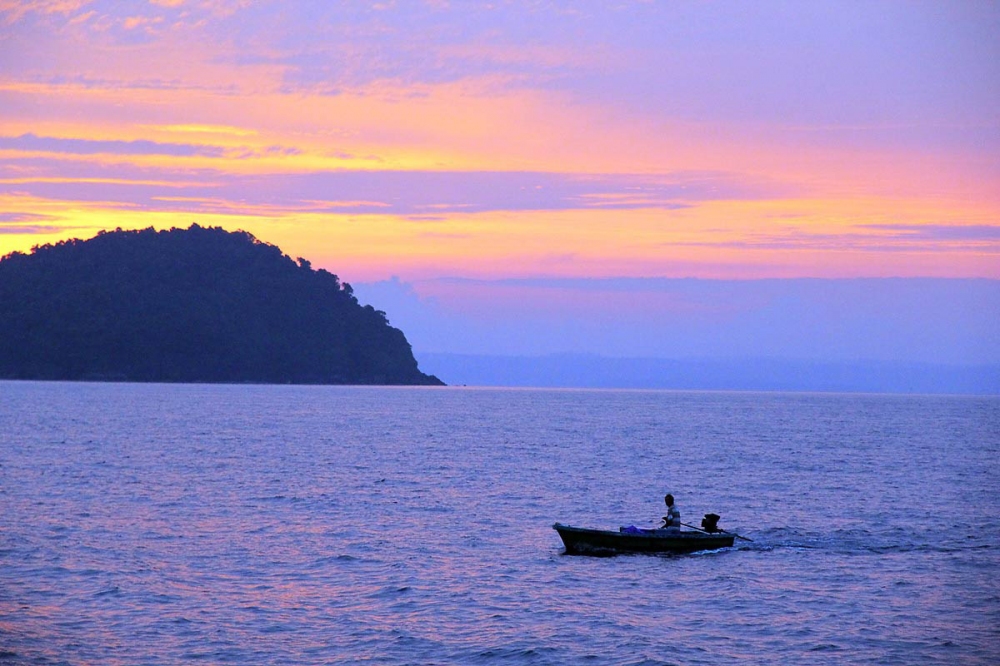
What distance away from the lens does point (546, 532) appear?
134 feet

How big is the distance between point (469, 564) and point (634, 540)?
5908 mm

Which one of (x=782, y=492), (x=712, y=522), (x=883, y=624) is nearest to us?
(x=883, y=624)

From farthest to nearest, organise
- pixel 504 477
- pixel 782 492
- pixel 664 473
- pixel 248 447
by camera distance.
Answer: pixel 248 447
pixel 664 473
pixel 504 477
pixel 782 492

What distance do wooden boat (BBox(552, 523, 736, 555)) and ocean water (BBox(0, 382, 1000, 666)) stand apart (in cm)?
56

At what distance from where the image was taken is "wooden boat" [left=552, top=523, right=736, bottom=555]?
35656mm

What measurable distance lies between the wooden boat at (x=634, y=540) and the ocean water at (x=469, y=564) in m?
0.56

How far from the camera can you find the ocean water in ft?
81.6

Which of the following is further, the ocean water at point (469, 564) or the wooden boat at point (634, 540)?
the wooden boat at point (634, 540)

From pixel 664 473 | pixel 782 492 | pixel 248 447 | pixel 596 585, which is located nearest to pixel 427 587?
pixel 596 585

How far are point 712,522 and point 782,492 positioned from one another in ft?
70.8

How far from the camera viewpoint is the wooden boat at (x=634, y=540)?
35656 mm

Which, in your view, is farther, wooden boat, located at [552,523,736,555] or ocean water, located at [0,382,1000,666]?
wooden boat, located at [552,523,736,555]

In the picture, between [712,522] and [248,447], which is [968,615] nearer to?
[712,522]

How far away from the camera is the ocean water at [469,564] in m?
24.9
